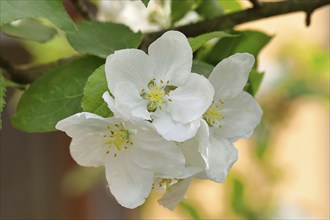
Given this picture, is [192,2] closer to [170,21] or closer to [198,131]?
[170,21]

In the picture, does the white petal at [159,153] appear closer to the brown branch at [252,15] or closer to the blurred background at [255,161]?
the brown branch at [252,15]

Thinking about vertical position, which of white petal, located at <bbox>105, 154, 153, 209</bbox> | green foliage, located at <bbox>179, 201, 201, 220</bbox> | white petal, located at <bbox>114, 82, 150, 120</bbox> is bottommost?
green foliage, located at <bbox>179, 201, 201, 220</bbox>

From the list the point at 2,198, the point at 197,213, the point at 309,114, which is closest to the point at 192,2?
the point at 197,213

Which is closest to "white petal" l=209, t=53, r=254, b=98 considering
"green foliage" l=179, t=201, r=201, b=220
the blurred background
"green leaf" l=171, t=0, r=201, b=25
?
"green leaf" l=171, t=0, r=201, b=25

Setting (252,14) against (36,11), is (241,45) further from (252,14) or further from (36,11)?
(36,11)

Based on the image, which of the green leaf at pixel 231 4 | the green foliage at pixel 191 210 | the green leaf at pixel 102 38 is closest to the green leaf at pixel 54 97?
the green leaf at pixel 102 38

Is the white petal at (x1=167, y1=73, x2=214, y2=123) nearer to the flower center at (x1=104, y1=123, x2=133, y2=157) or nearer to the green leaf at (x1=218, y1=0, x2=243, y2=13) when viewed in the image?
the flower center at (x1=104, y1=123, x2=133, y2=157)
